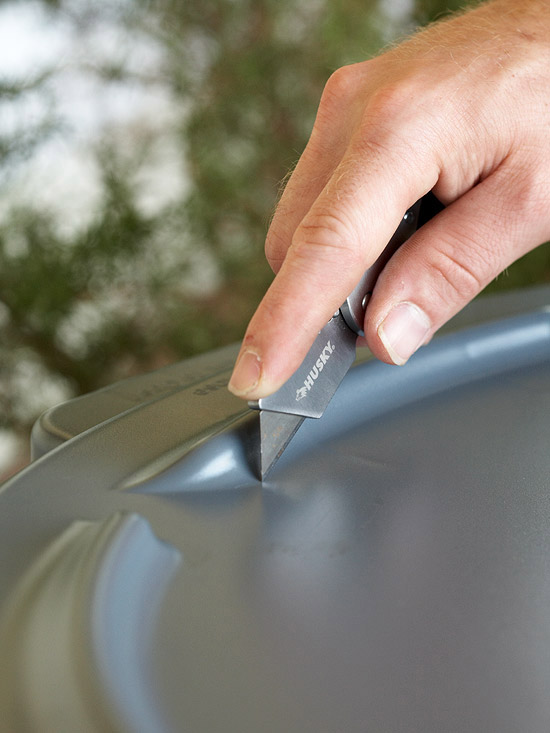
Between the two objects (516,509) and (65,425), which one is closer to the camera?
(516,509)

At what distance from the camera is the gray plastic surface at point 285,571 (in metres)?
0.24

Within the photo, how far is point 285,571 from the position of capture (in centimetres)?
31

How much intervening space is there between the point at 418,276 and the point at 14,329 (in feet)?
4.11

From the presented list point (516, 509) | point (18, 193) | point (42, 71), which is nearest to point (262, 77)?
point (42, 71)

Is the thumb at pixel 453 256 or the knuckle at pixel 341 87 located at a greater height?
the knuckle at pixel 341 87

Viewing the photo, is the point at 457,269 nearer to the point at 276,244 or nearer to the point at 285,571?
the point at 276,244

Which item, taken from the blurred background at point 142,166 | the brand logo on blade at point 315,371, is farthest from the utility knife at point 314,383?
the blurred background at point 142,166

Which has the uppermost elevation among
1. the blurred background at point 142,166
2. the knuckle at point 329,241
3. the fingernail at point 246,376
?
the knuckle at point 329,241

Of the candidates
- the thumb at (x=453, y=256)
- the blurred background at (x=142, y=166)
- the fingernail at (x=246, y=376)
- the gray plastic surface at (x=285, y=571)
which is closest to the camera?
the gray plastic surface at (x=285, y=571)

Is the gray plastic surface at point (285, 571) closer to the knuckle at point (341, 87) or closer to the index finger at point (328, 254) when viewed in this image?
the index finger at point (328, 254)

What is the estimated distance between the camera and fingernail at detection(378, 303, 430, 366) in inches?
17.8

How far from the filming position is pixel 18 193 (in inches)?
58.7

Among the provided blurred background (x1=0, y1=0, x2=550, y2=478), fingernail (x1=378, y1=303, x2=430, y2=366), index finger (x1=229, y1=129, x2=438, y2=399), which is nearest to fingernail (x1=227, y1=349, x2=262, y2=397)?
index finger (x1=229, y1=129, x2=438, y2=399)

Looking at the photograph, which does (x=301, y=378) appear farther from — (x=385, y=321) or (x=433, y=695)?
(x=433, y=695)
